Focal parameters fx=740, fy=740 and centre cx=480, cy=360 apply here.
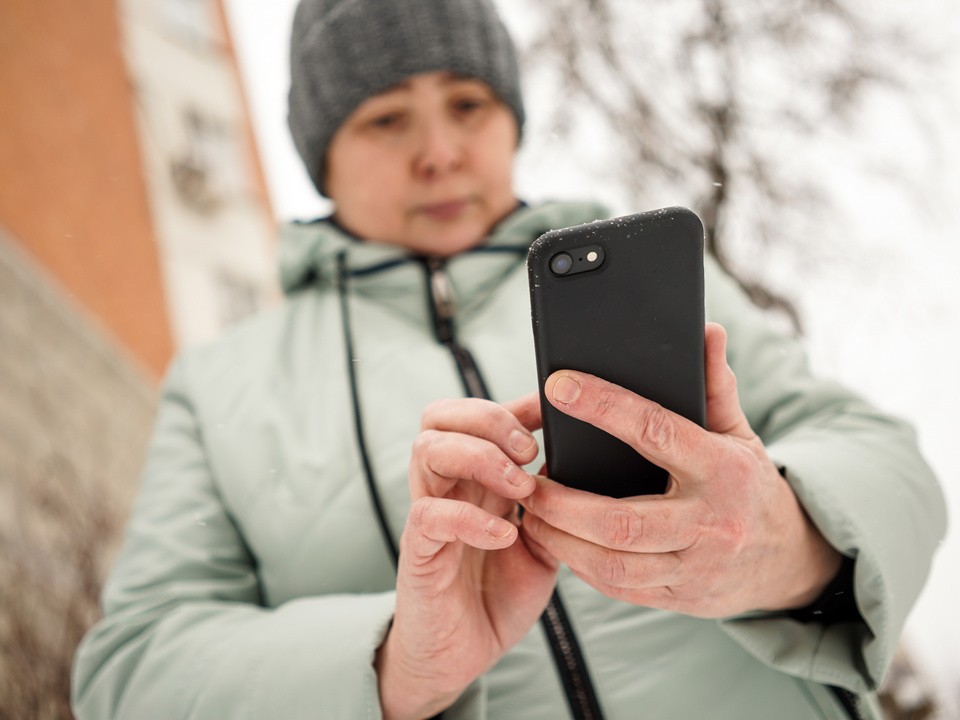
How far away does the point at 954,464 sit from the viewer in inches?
81.1

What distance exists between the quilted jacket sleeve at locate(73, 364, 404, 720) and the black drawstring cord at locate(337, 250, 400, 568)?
0.33ft

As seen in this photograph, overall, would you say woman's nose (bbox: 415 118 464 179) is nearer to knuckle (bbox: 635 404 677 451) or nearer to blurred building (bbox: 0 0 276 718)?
knuckle (bbox: 635 404 677 451)

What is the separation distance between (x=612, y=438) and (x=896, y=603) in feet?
1.38

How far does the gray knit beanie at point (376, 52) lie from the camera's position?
1278 mm

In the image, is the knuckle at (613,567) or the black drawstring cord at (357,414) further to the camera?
the black drawstring cord at (357,414)

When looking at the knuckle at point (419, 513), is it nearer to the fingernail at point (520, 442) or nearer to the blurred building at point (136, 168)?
the fingernail at point (520, 442)

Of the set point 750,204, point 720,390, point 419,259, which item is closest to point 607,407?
point 720,390

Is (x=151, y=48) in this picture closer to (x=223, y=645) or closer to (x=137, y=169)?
(x=137, y=169)

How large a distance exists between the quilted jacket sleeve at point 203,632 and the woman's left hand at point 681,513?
0.26 meters

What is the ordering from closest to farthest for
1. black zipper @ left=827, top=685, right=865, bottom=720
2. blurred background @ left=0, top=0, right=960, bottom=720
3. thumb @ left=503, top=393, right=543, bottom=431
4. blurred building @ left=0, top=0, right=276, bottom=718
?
thumb @ left=503, top=393, right=543, bottom=431
black zipper @ left=827, top=685, right=865, bottom=720
blurred background @ left=0, top=0, right=960, bottom=720
blurred building @ left=0, top=0, right=276, bottom=718

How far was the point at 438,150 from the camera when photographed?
121 centimetres

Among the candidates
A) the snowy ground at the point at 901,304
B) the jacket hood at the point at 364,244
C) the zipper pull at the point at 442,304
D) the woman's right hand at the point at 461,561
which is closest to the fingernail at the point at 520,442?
the woman's right hand at the point at 461,561

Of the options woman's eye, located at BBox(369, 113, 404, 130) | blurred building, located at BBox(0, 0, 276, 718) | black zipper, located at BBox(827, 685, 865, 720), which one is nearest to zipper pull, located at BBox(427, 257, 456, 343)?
woman's eye, located at BBox(369, 113, 404, 130)

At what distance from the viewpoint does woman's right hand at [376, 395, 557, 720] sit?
0.67 metres
